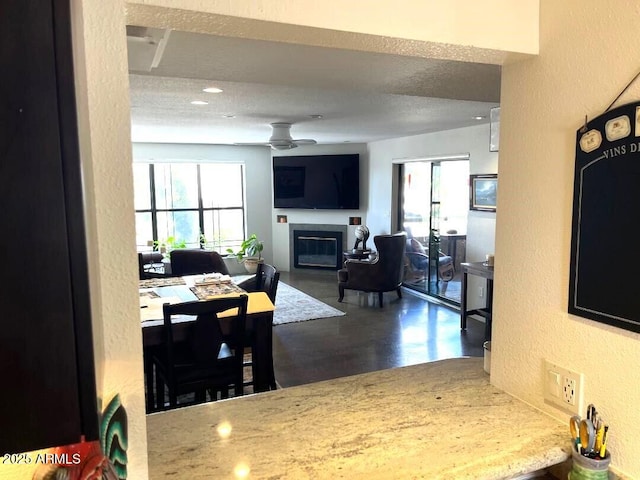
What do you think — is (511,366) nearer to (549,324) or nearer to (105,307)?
(549,324)

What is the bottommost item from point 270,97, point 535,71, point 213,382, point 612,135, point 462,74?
point 213,382

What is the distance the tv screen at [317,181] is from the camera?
27.4 ft

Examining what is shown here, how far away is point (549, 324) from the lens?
4.39 ft

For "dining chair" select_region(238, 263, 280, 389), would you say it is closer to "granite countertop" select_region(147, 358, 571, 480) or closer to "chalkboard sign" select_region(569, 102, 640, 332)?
"granite countertop" select_region(147, 358, 571, 480)

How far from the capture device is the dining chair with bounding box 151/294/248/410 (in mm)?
2756

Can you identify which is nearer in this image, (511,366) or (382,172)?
(511,366)

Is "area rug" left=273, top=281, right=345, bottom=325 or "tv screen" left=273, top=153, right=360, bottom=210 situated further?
"tv screen" left=273, top=153, right=360, bottom=210

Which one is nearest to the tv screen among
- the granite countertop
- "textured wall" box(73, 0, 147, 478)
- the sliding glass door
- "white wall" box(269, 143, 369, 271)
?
"white wall" box(269, 143, 369, 271)

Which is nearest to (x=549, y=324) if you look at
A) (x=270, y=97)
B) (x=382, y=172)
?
(x=270, y=97)

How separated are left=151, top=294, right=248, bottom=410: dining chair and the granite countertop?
51.5 inches

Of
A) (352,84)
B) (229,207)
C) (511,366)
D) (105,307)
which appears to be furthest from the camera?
(229,207)

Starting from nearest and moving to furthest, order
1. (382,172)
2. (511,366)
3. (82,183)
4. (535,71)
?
(82,183) < (535,71) < (511,366) < (382,172)

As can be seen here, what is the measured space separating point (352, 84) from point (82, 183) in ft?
6.59

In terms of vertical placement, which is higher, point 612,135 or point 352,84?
point 352,84
